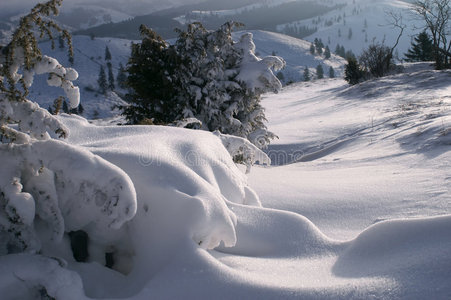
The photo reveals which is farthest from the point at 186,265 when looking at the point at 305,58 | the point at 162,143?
the point at 305,58

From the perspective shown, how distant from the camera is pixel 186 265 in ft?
→ 5.43

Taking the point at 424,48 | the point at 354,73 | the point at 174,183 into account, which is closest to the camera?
the point at 174,183

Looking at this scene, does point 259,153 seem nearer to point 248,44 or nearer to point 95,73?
point 248,44

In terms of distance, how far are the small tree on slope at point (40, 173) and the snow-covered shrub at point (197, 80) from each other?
5911mm

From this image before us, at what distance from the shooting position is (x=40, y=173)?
1.89 m

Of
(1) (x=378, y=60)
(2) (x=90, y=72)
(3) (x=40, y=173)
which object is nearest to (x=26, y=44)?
(3) (x=40, y=173)

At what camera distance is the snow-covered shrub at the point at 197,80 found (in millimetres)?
8031

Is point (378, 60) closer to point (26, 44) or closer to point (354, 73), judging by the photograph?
point (354, 73)

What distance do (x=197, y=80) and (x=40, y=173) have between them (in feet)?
21.6

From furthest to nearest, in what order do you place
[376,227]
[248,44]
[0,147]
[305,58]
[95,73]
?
[305,58]
[95,73]
[248,44]
[376,227]
[0,147]

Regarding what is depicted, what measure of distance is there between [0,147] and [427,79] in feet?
55.3

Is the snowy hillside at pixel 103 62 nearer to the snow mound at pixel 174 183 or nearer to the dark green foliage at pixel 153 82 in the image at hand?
the dark green foliage at pixel 153 82

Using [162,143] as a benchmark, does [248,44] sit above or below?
above

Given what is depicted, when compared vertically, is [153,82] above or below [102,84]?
above
